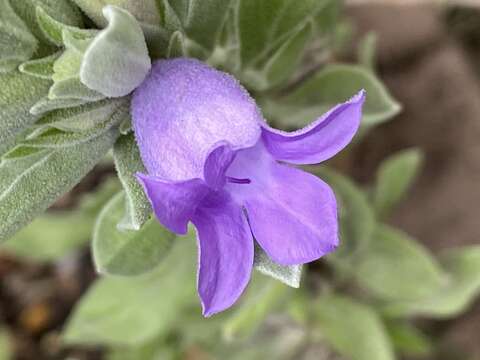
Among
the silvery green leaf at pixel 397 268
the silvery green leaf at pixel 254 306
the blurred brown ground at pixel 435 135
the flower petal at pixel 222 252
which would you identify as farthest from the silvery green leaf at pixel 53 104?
the blurred brown ground at pixel 435 135

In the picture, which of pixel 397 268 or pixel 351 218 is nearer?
pixel 351 218

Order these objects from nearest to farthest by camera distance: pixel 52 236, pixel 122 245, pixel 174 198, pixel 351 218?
pixel 174 198
pixel 122 245
pixel 351 218
pixel 52 236

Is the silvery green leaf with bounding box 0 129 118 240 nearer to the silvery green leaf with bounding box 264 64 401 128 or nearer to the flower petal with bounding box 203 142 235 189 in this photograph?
the flower petal with bounding box 203 142 235 189

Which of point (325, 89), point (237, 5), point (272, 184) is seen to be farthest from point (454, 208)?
point (272, 184)

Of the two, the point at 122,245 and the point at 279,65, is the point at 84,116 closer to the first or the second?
the point at 122,245

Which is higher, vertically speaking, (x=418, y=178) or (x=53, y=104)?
(x=53, y=104)

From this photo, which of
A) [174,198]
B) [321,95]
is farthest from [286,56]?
[174,198]

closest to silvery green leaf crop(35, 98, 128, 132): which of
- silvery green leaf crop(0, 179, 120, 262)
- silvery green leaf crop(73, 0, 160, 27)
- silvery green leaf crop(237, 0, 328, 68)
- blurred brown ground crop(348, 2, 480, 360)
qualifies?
silvery green leaf crop(73, 0, 160, 27)
